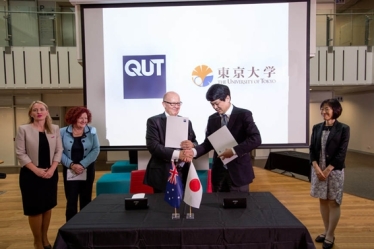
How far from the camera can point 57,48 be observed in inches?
281

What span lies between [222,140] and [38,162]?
68.1 inches

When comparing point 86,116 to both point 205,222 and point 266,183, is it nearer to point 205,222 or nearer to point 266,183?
point 205,222

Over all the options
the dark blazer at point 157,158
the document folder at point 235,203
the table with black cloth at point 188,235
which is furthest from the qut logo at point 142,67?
the table with black cloth at point 188,235

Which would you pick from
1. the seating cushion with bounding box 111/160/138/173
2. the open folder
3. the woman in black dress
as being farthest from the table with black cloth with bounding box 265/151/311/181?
the woman in black dress

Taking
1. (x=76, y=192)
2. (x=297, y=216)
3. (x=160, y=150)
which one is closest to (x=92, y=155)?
(x=76, y=192)

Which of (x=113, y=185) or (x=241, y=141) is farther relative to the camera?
(x=113, y=185)

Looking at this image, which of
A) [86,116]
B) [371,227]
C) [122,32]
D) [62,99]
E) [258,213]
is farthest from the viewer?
[62,99]

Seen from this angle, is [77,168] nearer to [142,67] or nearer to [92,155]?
[92,155]

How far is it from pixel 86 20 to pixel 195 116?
1.60 m

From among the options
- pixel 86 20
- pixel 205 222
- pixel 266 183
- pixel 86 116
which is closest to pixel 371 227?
pixel 266 183

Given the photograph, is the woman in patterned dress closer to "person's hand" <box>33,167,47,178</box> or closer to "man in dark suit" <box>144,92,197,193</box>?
"man in dark suit" <box>144,92,197,193</box>

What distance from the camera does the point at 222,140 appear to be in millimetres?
1968

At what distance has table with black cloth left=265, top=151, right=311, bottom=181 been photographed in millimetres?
5922

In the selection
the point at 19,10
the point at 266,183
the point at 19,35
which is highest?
the point at 19,10
